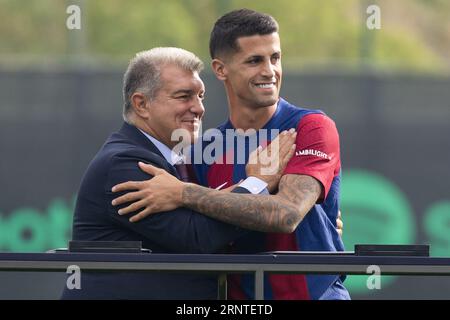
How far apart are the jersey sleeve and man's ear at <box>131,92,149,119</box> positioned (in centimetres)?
63

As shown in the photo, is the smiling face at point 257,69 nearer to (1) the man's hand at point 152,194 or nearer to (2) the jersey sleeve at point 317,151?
(2) the jersey sleeve at point 317,151

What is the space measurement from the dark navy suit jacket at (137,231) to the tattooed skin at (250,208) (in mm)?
51

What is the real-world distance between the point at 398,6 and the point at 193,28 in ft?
14.4

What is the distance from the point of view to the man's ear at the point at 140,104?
4719 millimetres

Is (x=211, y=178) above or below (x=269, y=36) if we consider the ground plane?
below

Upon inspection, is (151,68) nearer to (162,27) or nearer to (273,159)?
(273,159)

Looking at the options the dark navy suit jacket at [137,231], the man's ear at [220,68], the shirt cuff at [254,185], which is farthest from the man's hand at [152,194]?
the man's ear at [220,68]

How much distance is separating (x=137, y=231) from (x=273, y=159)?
0.60 m

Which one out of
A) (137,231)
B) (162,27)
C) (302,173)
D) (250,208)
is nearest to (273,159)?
(302,173)

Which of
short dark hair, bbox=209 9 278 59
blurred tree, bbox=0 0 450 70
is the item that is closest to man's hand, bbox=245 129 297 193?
short dark hair, bbox=209 9 278 59

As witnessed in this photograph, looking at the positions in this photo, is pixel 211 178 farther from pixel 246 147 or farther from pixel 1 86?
pixel 1 86

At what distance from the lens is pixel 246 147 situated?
4.78 meters

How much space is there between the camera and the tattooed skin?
4.14 meters
